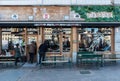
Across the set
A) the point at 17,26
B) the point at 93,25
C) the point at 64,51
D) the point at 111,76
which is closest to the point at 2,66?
the point at 17,26

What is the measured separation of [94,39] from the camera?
26.1 meters

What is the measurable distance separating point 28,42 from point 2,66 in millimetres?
3319

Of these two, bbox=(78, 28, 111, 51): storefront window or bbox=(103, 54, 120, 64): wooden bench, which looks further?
bbox=(78, 28, 111, 51): storefront window

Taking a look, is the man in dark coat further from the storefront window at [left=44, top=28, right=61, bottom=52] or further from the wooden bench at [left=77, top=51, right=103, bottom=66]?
the wooden bench at [left=77, top=51, right=103, bottom=66]

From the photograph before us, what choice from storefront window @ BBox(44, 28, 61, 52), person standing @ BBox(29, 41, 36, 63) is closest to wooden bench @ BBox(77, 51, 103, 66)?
storefront window @ BBox(44, 28, 61, 52)

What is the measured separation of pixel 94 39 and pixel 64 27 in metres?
2.42

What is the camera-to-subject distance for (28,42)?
25.9 m

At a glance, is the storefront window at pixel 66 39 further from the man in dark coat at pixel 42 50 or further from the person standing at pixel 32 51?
the person standing at pixel 32 51

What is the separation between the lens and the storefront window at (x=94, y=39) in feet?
85.1

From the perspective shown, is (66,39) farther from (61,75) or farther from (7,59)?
(61,75)

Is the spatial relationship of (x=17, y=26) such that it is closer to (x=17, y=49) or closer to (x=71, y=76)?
(x=17, y=49)

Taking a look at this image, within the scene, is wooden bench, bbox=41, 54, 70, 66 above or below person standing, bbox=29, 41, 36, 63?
below

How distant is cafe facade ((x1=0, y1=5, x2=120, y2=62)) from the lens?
24922mm

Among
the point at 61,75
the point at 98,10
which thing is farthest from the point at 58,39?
the point at 61,75
